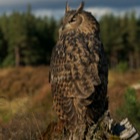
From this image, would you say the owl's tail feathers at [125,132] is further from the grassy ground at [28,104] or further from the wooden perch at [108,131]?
the grassy ground at [28,104]

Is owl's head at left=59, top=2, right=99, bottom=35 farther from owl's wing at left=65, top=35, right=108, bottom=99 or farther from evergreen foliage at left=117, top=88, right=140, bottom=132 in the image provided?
evergreen foliage at left=117, top=88, right=140, bottom=132

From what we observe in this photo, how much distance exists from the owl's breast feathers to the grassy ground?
94cm

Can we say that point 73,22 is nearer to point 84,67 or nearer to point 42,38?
point 84,67

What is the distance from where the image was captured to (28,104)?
1097cm

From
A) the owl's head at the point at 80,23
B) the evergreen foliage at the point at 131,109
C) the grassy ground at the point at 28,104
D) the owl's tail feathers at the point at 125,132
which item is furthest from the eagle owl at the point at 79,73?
the evergreen foliage at the point at 131,109

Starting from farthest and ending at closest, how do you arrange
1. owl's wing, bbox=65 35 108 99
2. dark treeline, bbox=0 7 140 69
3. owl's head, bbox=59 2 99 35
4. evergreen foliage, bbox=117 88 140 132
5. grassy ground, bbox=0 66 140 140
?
dark treeline, bbox=0 7 140 69, evergreen foliage, bbox=117 88 140 132, grassy ground, bbox=0 66 140 140, owl's head, bbox=59 2 99 35, owl's wing, bbox=65 35 108 99

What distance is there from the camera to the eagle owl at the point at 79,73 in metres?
5.59

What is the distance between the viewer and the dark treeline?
72625mm

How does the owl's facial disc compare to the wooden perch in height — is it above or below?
above

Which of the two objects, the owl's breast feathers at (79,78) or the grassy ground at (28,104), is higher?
the owl's breast feathers at (79,78)

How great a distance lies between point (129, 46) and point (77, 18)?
255ft

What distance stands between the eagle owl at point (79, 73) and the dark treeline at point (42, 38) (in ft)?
202

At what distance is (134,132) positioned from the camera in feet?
19.1

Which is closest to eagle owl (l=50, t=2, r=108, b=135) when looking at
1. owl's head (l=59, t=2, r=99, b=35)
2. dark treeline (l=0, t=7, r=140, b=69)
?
owl's head (l=59, t=2, r=99, b=35)
